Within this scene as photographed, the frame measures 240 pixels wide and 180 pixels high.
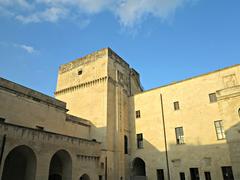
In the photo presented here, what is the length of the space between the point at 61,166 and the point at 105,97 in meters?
9.17

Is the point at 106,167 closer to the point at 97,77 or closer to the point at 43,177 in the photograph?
the point at 43,177

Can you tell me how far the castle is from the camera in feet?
55.1

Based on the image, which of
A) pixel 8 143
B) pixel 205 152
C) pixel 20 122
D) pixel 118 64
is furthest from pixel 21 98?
pixel 205 152

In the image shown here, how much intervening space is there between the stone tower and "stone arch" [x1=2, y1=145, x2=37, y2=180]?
7715 millimetres

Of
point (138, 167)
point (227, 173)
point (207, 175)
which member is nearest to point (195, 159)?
point (207, 175)

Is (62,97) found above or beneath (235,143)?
above

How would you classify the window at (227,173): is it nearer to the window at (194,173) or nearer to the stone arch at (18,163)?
the window at (194,173)

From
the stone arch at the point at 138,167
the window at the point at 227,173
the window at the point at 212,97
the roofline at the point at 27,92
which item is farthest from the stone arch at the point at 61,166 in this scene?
the window at the point at 212,97

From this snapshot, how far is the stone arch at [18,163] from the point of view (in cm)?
1495

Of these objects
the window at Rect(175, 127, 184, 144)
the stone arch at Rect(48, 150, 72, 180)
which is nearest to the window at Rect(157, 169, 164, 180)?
the window at Rect(175, 127, 184, 144)

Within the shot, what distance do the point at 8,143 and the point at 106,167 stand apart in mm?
11018

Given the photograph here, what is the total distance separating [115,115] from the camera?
2569cm

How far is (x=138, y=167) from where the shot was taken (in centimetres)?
2692

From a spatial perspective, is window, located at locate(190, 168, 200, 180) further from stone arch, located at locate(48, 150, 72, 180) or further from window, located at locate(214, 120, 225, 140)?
stone arch, located at locate(48, 150, 72, 180)
